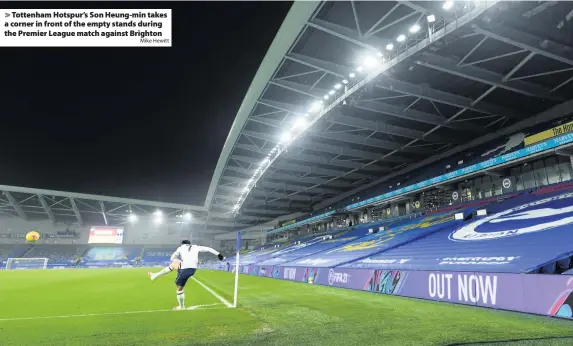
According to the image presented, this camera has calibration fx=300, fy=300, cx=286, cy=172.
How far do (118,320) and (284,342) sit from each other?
3.29 metres

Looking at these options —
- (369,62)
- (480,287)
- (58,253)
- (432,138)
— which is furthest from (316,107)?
(58,253)

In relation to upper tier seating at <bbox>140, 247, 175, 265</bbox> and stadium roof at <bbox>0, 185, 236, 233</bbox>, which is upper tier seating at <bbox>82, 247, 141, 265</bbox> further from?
stadium roof at <bbox>0, 185, 236, 233</bbox>

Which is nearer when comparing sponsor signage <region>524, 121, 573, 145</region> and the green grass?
the green grass

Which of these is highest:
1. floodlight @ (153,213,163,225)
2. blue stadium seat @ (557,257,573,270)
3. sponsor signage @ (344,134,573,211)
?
floodlight @ (153,213,163,225)

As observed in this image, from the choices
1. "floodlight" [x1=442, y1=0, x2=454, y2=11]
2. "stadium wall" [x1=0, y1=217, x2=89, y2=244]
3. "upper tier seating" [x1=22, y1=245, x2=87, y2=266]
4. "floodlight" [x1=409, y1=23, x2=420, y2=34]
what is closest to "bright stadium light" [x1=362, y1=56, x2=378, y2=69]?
"floodlight" [x1=409, y1=23, x2=420, y2=34]

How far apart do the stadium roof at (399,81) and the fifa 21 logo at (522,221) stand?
635cm

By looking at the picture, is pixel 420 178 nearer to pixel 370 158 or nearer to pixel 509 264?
pixel 370 158

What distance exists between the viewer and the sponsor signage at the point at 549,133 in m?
13.5

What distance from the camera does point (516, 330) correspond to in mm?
4309

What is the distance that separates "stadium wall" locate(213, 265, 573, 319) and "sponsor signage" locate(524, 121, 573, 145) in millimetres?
11224

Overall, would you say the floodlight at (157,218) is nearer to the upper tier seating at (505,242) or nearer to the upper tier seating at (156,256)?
the upper tier seating at (156,256)

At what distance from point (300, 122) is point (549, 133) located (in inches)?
517

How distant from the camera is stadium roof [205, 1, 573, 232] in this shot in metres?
11.5

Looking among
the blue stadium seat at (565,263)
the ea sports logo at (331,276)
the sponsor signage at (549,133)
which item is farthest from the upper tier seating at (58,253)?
the sponsor signage at (549,133)
